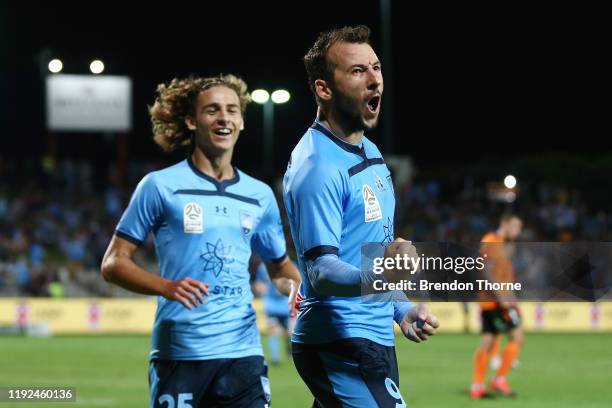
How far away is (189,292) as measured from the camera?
21.7ft

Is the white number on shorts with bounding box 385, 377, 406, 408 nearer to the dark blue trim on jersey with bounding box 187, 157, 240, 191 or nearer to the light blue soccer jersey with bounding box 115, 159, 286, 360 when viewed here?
the light blue soccer jersey with bounding box 115, 159, 286, 360

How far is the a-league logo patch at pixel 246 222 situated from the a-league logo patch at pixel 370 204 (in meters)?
1.99

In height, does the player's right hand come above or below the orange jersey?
below

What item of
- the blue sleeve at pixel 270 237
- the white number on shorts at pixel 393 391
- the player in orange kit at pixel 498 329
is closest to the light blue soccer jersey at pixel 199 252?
the blue sleeve at pixel 270 237

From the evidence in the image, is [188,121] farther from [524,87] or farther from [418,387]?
[524,87]

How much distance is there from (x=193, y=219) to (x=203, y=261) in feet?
0.84

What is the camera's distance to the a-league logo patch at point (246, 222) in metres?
7.34

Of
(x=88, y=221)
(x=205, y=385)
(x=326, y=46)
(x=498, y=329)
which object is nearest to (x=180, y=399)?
(x=205, y=385)

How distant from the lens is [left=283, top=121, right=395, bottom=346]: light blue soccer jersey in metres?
5.21

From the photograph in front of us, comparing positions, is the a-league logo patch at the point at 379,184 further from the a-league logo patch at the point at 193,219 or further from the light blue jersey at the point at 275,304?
the light blue jersey at the point at 275,304

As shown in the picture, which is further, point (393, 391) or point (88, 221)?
point (88, 221)

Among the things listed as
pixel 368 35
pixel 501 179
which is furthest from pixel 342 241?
pixel 501 179

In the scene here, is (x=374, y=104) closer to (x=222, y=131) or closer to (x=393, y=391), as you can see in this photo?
(x=393, y=391)

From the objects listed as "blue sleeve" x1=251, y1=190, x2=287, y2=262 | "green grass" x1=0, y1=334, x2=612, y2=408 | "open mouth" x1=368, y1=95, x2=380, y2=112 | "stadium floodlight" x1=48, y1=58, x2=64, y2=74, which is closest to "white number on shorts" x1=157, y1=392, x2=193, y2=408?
"blue sleeve" x1=251, y1=190, x2=287, y2=262
